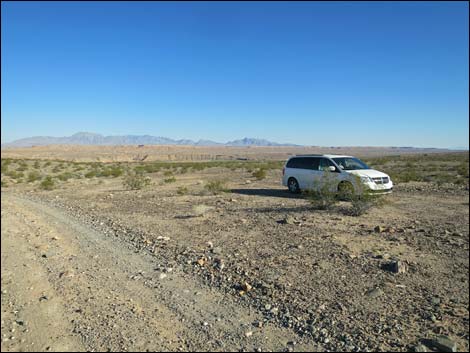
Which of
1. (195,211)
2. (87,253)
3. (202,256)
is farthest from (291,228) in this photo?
(87,253)

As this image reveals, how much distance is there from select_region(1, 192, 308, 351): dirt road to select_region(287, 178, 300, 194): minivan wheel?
1073cm

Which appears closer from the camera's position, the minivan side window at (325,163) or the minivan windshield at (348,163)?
the minivan windshield at (348,163)

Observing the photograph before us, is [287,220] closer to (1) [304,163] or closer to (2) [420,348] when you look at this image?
(2) [420,348]

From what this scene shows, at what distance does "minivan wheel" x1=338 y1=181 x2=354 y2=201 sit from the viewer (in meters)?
12.8

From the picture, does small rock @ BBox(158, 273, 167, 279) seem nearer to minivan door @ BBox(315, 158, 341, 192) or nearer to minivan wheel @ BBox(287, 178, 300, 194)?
minivan door @ BBox(315, 158, 341, 192)

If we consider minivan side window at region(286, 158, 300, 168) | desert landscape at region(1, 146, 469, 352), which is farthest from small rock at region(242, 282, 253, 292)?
minivan side window at region(286, 158, 300, 168)

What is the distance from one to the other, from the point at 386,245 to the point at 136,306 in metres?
5.49

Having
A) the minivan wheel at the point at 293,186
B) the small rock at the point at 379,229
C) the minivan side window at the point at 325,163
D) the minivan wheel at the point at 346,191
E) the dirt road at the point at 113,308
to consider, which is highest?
the minivan side window at the point at 325,163

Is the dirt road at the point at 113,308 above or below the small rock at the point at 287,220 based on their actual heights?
below

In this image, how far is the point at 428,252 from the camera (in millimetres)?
7910

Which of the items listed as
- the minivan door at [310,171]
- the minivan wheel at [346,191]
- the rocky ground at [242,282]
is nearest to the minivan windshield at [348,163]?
the minivan door at [310,171]

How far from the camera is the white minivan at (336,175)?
13984 mm

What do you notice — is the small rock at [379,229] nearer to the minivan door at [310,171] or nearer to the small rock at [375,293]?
the small rock at [375,293]

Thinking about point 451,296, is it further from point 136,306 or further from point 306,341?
point 136,306
